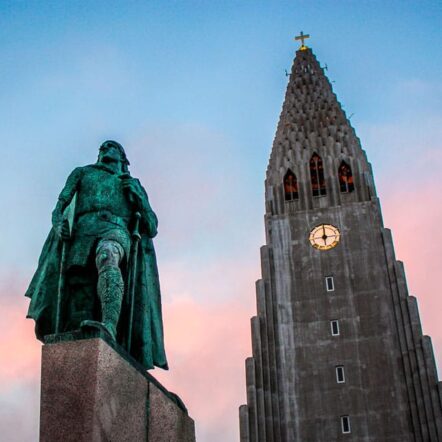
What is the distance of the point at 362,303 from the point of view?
43844 millimetres

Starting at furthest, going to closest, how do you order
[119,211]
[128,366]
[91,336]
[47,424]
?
1. [119,211]
2. [128,366]
3. [91,336]
4. [47,424]

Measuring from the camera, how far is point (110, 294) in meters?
6.68

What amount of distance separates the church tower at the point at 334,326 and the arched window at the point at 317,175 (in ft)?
0.29

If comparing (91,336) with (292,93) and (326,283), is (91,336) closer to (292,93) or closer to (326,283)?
(326,283)

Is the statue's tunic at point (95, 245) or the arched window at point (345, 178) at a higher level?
the arched window at point (345, 178)

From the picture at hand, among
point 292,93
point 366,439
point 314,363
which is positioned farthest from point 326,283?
point 292,93

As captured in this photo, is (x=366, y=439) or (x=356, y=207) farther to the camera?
(x=356, y=207)

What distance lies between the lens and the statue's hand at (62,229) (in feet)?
23.2

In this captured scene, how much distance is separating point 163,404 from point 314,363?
36753mm

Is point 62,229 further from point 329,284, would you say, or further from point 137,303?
point 329,284

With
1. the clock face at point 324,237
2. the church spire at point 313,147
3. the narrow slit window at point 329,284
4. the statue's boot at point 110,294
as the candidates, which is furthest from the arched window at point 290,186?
the statue's boot at point 110,294

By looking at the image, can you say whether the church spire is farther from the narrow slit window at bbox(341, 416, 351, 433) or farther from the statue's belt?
the statue's belt

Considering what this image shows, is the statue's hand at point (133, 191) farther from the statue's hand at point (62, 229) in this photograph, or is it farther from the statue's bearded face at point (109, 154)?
the statue's hand at point (62, 229)

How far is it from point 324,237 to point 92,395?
42140 millimetres
